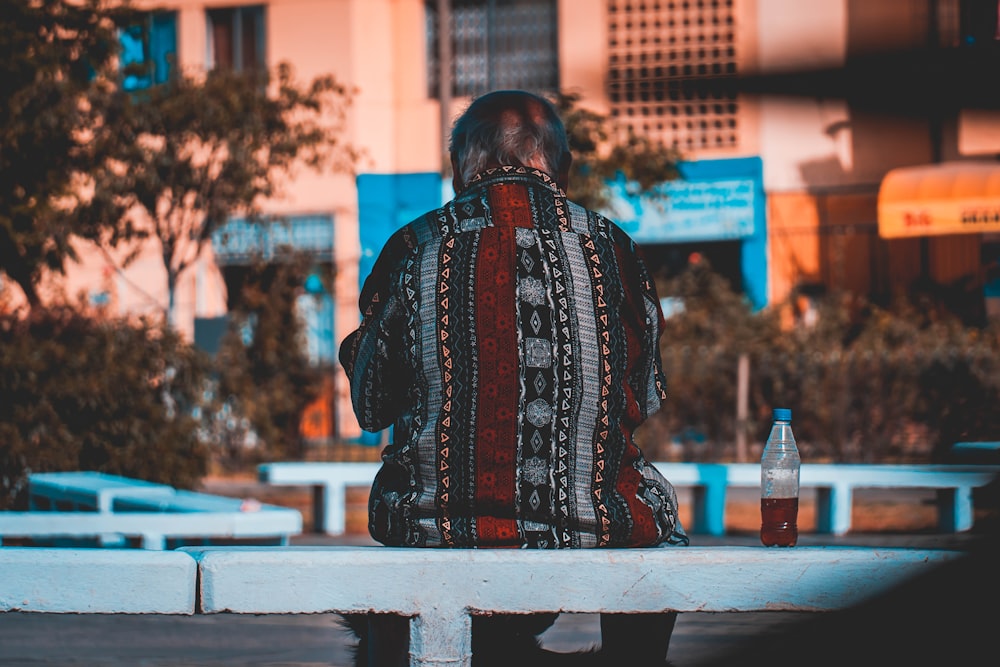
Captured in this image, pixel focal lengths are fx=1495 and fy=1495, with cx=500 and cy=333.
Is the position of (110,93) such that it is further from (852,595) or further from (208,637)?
(852,595)

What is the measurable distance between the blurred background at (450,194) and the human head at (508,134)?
0.18 ft

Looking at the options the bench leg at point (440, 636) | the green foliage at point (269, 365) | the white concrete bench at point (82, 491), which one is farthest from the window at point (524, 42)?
the green foliage at point (269, 365)

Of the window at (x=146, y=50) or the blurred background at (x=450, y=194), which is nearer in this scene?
the blurred background at (x=450, y=194)

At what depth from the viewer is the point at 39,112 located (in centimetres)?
1027

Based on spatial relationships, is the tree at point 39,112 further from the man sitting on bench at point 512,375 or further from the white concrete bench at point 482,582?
the white concrete bench at point 482,582

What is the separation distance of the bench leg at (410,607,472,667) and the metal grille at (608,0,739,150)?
1.62m

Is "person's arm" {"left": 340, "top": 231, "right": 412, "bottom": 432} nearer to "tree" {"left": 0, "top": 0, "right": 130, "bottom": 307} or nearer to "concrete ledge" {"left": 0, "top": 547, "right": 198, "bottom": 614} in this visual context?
"concrete ledge" {"left": 0, "top": 547, "right": 198, "bottom": 614}

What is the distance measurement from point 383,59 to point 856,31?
20299 millimetres

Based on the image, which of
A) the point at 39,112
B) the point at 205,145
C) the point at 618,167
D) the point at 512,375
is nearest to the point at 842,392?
the point at 618,167

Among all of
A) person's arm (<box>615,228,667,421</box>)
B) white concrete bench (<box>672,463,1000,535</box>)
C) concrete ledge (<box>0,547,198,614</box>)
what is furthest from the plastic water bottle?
white concrete bench (<box>672,463,1000,535</box>)

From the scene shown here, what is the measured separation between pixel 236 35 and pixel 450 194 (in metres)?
10.1

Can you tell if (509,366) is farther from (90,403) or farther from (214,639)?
(90,403)

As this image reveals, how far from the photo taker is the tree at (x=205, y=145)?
43.7 ft

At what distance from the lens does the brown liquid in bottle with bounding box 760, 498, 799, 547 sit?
10.5 ft
